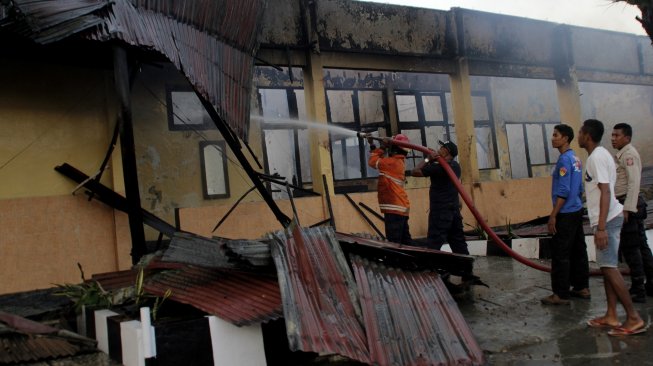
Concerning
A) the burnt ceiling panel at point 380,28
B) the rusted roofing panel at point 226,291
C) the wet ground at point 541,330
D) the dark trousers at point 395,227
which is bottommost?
the wet ground at point 541,330

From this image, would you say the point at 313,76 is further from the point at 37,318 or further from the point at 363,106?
the point at 37,318

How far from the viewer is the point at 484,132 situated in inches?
538

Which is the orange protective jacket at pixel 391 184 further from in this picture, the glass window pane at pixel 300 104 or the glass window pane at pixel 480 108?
the glass window pane at pixel 480 108

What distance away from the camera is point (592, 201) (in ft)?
13.7

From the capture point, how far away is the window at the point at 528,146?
47.6ft

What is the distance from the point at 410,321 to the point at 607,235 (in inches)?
75.6

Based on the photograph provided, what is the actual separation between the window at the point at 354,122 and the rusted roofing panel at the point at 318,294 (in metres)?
8.53

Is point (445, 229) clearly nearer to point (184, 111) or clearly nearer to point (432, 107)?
point (184, 111)

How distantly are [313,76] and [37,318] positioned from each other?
17.8 ft

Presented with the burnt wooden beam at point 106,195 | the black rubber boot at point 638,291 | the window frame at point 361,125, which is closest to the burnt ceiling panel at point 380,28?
the window frame at point 361,125

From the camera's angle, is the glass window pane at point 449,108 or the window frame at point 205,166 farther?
the glass window pane at point 449,108

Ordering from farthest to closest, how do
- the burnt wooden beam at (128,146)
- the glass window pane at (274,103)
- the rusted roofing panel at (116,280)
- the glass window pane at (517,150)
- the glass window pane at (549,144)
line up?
the glass window pane at (549,144) < the glass window pane at (517,150) < the glass window pane at (274,103) < the burnt wooden beam at (128,146) < the rusted roofing panel at (116,280)

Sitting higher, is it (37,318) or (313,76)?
(313,76)

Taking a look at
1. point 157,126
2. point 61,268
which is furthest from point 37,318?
point 157,126
